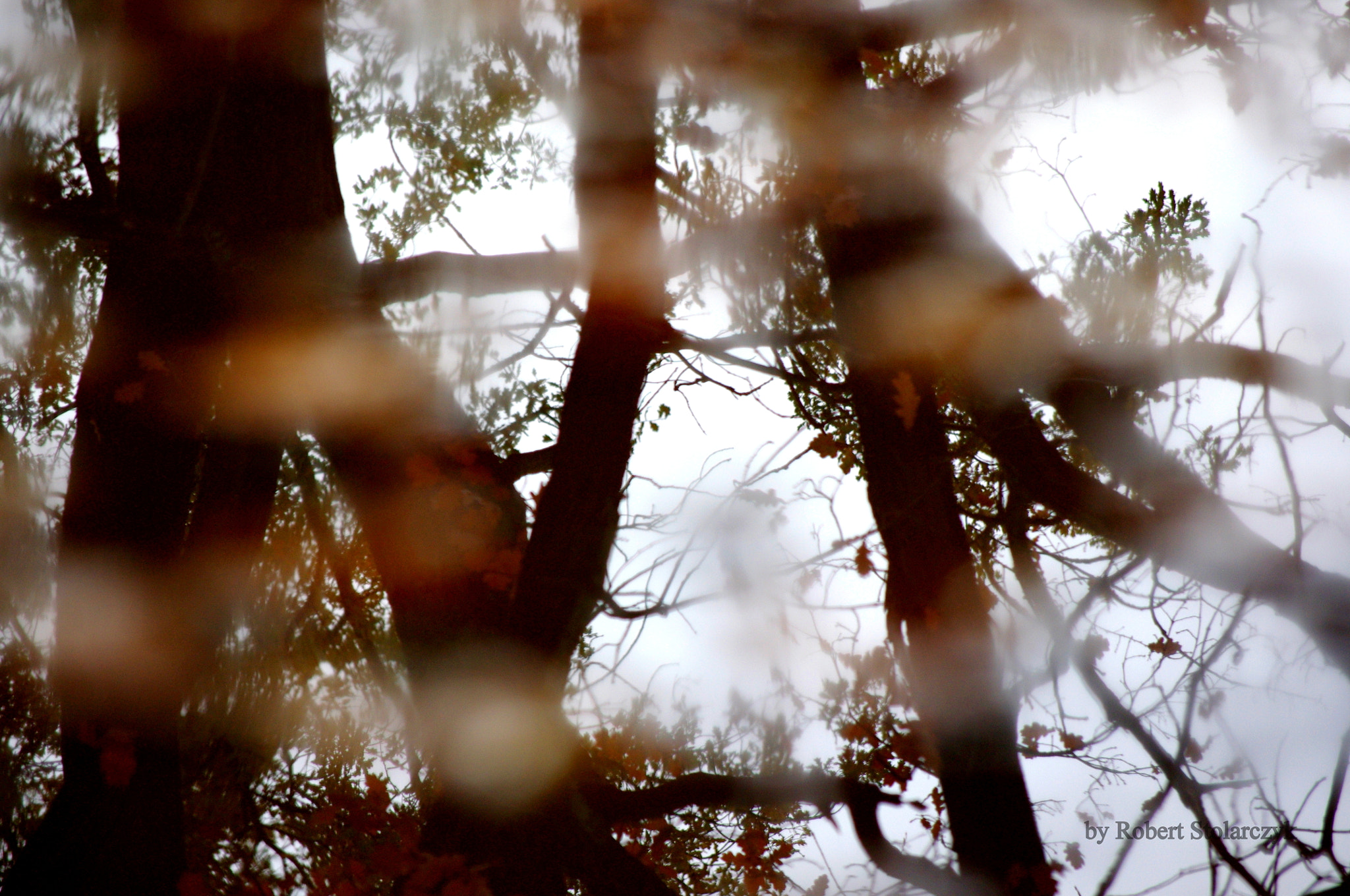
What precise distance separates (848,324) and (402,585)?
1.96 m

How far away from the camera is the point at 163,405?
407 cm

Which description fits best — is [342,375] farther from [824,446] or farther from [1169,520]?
[1169,520]

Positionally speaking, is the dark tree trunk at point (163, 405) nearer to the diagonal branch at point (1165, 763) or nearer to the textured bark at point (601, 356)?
the textured bark at point (601, 356)

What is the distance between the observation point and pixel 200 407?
4.16 m

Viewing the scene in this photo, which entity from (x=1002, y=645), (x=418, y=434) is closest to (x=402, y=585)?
(x=418, y=434)

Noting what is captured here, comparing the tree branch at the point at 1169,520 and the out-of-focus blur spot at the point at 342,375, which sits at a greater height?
the out-of-focus blur spot at the point at 342,375

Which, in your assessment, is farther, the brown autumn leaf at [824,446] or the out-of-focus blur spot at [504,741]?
the brown autumn leaf at [824,446]

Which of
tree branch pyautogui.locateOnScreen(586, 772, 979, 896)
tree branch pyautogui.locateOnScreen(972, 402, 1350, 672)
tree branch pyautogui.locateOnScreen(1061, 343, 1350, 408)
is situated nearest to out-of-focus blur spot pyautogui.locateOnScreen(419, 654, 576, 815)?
tree branch pyautogui.locateOnScreen(586, 772, 979, 896)

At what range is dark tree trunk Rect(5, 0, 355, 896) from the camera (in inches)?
137

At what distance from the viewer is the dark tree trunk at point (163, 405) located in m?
3.47

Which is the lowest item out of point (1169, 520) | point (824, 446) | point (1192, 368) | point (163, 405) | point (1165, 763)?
point (1165, 763)

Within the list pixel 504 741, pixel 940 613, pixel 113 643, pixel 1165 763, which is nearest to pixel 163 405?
pixel 113 643

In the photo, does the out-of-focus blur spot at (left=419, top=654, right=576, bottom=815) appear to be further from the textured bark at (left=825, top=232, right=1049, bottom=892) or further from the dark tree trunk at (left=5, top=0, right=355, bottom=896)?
the dark tree trunk at (left=5, top=0, right=355, bottom=896)

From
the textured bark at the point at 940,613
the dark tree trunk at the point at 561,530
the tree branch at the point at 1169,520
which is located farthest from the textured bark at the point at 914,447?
the dark tree trunk at the point at 561,530
